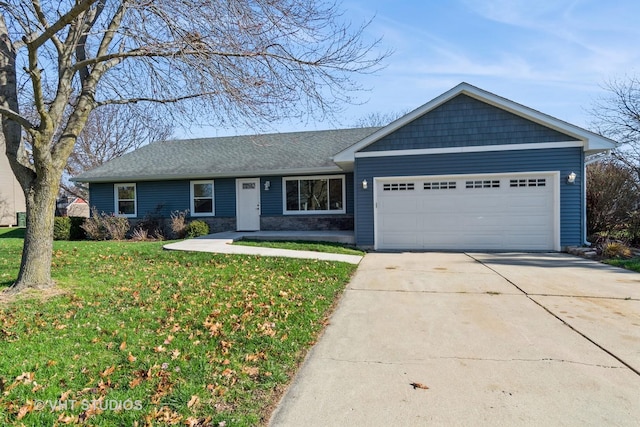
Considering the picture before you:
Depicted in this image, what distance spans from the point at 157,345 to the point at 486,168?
10353 mm

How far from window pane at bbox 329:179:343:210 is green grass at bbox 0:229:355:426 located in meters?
7.64

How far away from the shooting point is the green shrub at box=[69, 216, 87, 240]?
1524 cm

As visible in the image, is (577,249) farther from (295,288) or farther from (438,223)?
(295,288)

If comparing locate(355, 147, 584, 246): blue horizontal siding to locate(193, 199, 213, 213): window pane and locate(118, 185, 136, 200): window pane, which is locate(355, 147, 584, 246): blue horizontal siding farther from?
locate(118, 185, 136, 200): window pane

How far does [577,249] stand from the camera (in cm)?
1055

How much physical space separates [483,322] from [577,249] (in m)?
7.79

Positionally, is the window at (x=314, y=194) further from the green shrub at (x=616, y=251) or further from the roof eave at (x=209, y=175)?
the green shrub at (x=616, y=251)

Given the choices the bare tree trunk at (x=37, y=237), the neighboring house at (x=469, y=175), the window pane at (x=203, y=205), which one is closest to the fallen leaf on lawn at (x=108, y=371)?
the bare tree trunk at (x=37, y=237)

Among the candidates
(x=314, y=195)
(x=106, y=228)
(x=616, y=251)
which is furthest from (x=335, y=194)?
(x=106, y=228)

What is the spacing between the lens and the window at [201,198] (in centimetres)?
1576

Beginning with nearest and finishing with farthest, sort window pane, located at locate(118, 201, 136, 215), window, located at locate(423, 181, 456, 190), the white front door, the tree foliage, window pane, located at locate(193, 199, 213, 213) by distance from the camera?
window, located at locate(423, 181, 456, 190) < the tree foliage < the white front door < window pane, located at locate(193, 199, 213, 213) < window pane, located at locate(118, 201, 136, 215)

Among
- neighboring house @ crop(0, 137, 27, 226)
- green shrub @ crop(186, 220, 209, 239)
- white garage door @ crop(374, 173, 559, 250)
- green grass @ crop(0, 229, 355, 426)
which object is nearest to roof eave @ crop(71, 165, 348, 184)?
green shrub @ crop(186, 220, 209, 239)

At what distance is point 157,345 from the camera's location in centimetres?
375

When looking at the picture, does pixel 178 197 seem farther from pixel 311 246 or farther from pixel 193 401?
pixel 193 401
